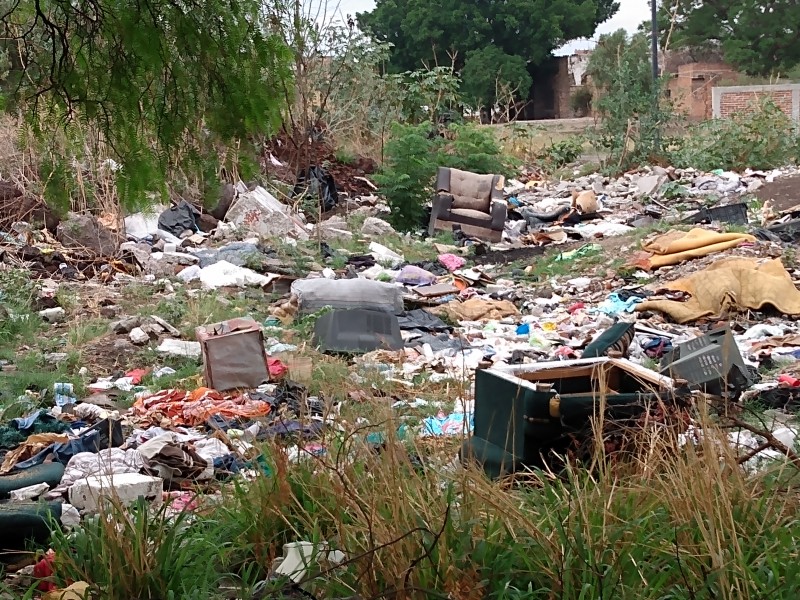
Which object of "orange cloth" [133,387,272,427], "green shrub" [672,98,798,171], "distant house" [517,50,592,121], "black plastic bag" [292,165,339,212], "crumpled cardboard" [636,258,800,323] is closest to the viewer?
"orange cloth" [133,387,272,427]

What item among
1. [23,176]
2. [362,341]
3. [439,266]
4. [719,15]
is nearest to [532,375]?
[362,341]

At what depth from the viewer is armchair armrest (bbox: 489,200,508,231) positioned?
12703 mm

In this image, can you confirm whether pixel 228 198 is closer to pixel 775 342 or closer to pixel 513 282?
pixel 513 282

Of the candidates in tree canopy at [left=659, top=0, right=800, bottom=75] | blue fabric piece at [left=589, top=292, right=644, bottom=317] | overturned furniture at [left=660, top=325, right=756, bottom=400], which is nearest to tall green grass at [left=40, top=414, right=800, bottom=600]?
overturned furniture at [left=660, top=325, right=756, bottom=400]

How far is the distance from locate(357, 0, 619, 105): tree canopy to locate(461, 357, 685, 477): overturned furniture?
94.0 ft

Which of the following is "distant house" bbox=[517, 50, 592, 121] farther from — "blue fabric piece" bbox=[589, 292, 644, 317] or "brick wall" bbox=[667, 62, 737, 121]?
"blue fabric piece" bbox=[589, 292, 644, 317]

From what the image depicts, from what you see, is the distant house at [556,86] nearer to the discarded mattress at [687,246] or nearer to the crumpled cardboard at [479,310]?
the discarded mattress at [687,246]

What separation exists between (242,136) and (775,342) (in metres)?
4.72

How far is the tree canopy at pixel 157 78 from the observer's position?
123 inches

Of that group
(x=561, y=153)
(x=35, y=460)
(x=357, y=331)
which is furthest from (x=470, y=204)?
(x=35, y=460)

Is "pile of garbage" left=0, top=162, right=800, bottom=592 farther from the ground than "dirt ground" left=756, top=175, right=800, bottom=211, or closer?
closer

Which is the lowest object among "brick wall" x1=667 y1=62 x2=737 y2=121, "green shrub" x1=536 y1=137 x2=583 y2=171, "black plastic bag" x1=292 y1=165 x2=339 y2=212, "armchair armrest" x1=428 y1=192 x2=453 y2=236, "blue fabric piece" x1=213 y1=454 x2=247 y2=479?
"blue fabric piece" x1=213 y1=454 x2=247 y2=479

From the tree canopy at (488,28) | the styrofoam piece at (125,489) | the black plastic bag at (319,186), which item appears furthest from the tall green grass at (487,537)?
the tree canopy at (488,28)

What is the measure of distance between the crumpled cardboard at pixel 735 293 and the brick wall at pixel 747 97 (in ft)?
50.4
